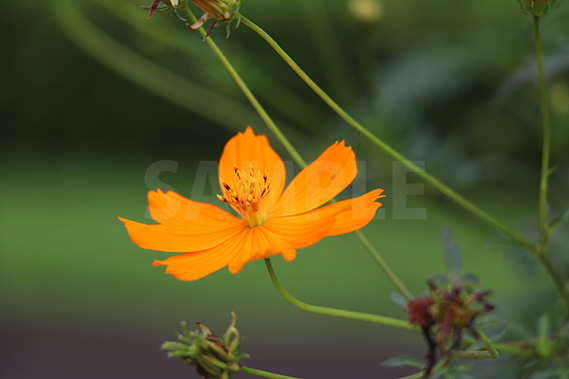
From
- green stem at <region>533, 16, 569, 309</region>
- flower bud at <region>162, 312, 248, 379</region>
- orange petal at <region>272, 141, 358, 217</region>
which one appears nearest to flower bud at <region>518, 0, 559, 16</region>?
green stem at <region>533, 16, 569, 309</region>

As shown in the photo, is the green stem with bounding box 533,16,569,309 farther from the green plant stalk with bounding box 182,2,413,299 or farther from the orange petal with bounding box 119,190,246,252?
the orange petal with bounding box 119,190,246,252

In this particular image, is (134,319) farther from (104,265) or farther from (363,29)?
(363,29)

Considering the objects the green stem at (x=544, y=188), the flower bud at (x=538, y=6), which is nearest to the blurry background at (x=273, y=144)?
the green stem at (x=544, y=188)

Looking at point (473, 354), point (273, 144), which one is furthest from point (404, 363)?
point (273, 144)

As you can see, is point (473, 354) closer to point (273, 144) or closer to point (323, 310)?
point (323, 310)

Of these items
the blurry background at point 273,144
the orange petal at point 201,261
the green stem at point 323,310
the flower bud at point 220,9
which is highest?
the blurry background at point 273,144

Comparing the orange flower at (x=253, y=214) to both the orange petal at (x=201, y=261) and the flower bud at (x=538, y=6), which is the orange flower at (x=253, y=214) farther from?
the flower bud at (x=538, y=6)

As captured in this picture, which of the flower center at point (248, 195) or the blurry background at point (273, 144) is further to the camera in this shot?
the blurry background at point (273, 144)

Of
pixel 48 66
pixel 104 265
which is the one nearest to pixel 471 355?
pixel 104 265
